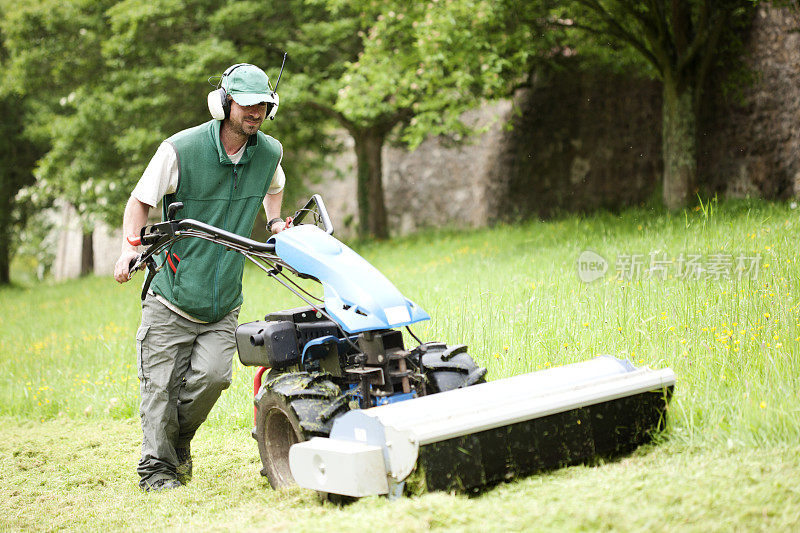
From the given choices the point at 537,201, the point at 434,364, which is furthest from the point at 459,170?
the point at 434,364

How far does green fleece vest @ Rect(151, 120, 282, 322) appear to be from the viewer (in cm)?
423

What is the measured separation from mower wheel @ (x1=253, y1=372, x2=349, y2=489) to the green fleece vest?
75cm

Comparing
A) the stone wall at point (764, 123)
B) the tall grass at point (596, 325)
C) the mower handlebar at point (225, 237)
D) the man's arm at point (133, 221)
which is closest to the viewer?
the mower handlebar at point (225, 237)

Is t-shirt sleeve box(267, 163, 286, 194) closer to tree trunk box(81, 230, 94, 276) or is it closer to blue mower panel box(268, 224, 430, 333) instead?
blue mower panel box(268, 224, 430, 333)

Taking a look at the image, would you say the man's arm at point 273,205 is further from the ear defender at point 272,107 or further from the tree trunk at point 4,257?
the tree trunk at point 4,257

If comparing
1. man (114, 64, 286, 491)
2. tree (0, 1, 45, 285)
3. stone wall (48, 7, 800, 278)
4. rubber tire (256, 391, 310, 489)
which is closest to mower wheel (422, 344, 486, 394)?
rubber tire (256, 391, 310, 489)

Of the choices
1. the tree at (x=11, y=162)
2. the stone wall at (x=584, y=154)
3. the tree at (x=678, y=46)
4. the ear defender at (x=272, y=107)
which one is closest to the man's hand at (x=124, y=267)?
the ear defender at (x=272, y=107)

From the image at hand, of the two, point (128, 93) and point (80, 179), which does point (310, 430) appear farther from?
point (80, 179)

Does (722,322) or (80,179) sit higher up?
(80,179)

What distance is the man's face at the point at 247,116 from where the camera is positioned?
412cm

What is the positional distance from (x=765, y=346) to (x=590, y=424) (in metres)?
1.60

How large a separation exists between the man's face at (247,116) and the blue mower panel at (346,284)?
0.64 m

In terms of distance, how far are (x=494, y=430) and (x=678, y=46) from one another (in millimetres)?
9109

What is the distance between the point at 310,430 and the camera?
135 inches
